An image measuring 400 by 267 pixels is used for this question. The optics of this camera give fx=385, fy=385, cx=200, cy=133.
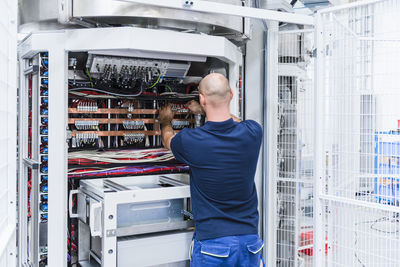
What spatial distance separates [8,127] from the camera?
172cm

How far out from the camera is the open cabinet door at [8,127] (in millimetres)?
1620

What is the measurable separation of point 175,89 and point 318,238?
1752 mm

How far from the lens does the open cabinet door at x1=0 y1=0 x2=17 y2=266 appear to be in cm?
162

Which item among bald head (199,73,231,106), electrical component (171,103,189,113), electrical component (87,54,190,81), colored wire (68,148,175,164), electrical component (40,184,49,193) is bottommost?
electrical component (40,184,49,193)

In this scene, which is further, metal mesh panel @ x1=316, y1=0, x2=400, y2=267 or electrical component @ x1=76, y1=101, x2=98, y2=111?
electrical component @ x1=76, y1=101, x2=98, y2=111

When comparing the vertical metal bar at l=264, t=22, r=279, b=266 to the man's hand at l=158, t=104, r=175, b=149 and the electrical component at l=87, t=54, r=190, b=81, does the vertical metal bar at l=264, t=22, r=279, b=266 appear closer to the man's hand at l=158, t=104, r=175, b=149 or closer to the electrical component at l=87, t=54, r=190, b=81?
the electrical component at l=87, t=54, r=190, b=81

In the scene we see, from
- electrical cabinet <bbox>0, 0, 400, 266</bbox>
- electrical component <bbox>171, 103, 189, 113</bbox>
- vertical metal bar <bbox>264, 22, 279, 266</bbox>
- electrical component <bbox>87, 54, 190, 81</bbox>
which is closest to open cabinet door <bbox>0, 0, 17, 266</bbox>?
electrical cabinet <bbox>0, 0, 400, 266</bbox>

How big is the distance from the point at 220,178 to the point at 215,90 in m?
0.54

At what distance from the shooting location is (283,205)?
12.1 feet

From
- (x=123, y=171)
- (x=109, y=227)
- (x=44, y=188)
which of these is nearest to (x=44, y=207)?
(x=44, y=188)

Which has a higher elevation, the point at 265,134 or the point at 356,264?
the point at 265,134

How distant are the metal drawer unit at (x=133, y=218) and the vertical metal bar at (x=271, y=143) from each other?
0.88 metres

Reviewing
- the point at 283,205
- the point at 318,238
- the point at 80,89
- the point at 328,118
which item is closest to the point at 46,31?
the point at 80,89

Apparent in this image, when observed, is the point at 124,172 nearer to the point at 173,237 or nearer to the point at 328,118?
the point at 173,237
